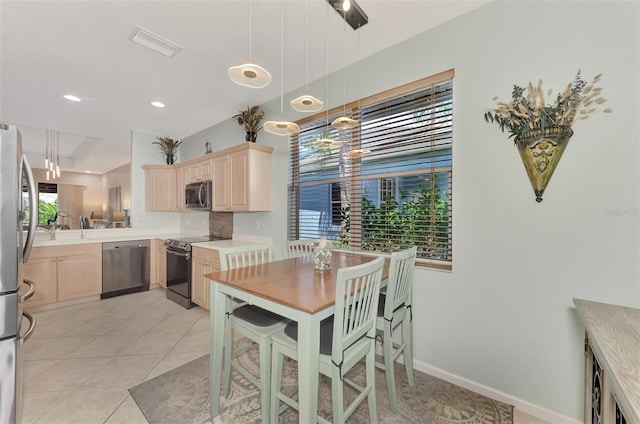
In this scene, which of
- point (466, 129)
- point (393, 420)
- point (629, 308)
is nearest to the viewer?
point (629, 308)

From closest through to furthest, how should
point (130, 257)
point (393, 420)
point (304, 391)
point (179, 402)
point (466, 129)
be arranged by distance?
point (304, 391) → point (393, 420) → point (179, 402) → point (466, 129) → point (130, 257)

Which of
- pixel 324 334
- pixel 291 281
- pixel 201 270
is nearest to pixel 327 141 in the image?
pixel 291 281

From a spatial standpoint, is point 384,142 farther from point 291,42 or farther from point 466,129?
point 291,42

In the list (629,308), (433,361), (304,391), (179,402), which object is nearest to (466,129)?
(629,308)

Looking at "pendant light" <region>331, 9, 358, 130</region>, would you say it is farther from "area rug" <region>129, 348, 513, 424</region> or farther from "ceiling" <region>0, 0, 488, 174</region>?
"area rug" <region>129, 348, 513, 424</region>

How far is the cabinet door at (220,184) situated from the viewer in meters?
3.60

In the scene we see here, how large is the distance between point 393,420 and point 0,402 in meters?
2.16

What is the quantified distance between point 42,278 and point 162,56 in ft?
11.0

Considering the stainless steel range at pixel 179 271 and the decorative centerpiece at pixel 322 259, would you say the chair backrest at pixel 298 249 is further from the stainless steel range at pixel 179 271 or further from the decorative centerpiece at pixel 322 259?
the stainless steel range at pixel 179 271

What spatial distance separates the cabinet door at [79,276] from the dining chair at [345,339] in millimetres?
3836

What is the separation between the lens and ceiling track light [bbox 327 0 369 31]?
1877 millimetres

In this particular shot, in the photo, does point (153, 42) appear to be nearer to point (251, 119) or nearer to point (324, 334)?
point (251, 119)

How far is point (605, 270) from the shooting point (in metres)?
1.53

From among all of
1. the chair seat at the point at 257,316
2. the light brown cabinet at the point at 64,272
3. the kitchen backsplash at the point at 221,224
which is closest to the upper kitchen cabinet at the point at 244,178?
the kitchen backsplash at the point at 221,224
